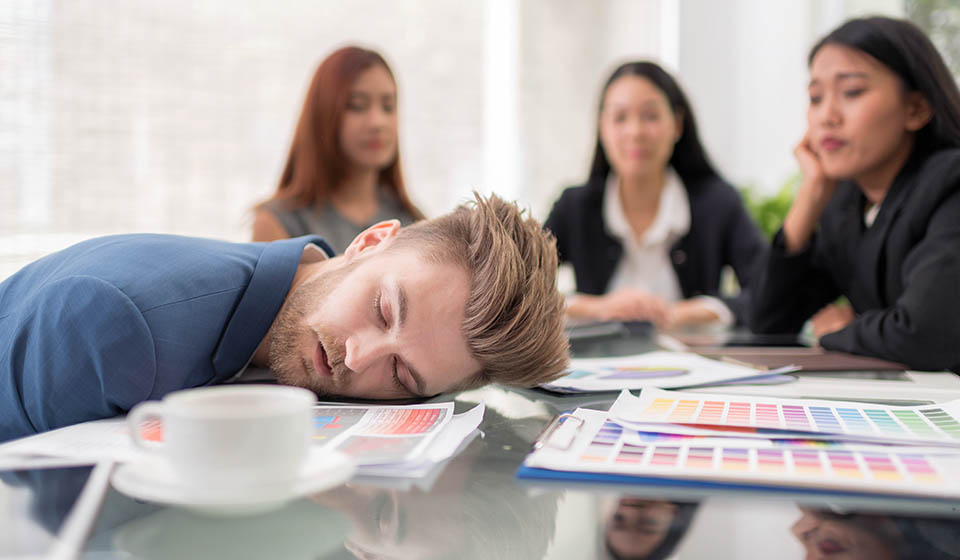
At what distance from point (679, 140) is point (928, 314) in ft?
5.41

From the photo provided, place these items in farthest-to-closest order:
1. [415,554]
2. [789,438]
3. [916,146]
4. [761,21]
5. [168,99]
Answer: [761,21]
[168,99]
[916,146]
[789,438]
[415,554]

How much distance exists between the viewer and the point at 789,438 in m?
0.81

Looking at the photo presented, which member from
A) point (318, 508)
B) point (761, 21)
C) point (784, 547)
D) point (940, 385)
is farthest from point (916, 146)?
point (761, 21)

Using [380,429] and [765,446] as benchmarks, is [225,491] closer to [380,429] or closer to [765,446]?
[380,429]

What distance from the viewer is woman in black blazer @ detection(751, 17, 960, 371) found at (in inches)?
59.6

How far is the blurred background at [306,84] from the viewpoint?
3207 millimetres

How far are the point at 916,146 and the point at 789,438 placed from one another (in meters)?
1.28

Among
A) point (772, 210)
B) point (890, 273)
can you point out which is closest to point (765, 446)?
point (890, 273)

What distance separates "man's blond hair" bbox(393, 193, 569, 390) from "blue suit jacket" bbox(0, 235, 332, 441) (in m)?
0.32

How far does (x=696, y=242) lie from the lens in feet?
9.53

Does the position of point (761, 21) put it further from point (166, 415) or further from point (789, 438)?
point (166, 415)

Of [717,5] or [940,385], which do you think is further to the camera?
[717,5]

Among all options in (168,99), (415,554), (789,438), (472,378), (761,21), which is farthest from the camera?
(761,21)

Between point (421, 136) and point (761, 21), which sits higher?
point (761, 21)
